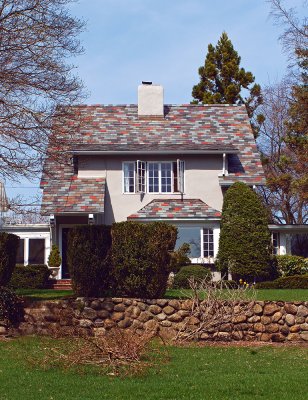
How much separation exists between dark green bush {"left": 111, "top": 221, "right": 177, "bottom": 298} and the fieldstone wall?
36cm

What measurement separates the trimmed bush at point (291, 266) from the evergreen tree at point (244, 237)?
1165 mm

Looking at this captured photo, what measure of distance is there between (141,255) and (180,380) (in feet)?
20.3

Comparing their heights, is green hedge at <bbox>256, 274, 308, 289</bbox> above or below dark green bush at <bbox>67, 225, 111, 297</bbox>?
below

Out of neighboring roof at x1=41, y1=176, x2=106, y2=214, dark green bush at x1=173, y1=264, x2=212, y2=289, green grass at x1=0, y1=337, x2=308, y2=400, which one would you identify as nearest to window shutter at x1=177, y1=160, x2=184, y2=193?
neighboring roof at x1=41, y1=176, x2=106, y2=214

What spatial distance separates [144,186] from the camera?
105ft

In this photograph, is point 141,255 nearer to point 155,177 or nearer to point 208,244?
point 208,244

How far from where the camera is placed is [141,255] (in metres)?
16.9

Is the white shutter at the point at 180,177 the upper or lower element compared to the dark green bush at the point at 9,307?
upper

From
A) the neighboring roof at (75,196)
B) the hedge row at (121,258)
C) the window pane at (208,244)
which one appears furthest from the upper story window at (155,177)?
the hedge row at (121,258)

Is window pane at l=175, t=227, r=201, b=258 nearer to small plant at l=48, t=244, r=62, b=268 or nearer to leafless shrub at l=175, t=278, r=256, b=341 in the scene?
small plant at l=48, t=244, r=62, b=268

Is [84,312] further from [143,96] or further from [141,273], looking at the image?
[143,96]

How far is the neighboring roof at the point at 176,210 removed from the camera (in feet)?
98.9

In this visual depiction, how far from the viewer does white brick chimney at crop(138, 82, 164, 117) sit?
1352 inches

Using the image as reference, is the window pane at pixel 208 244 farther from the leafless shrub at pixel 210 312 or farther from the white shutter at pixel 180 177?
the leafless shrub at pixel 210 312
